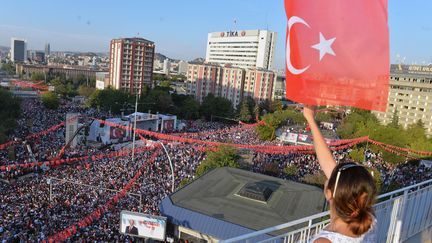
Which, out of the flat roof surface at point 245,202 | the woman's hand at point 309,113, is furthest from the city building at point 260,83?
the woman's hand at point 309,113

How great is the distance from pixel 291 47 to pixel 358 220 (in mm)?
1868

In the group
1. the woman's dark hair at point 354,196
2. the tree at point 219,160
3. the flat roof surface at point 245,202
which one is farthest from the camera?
the tree at point 219,160

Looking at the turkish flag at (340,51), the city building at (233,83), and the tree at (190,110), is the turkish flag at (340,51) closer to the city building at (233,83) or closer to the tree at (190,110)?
the tree at (190,110)

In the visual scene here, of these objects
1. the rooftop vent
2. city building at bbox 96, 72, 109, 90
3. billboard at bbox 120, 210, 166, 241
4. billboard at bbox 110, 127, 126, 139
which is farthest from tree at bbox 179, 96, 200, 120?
billboard at bbox 120, 210, 166, 241

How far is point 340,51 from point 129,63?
236ft

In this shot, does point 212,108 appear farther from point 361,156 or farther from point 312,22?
point 312,22

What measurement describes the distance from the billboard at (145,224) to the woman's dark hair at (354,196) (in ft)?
35.9

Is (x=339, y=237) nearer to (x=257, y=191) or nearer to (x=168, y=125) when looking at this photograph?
(x=257, y=191)

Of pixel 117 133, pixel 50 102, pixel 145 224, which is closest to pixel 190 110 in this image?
pixel 117 133

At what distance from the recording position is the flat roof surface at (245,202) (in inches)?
475

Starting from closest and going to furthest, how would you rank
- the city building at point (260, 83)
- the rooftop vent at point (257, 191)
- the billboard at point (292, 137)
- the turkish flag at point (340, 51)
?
the turkish flag at point (340, 51) → the rooftop vent at point (257, 191) → the billboard at point (292, 137) → the city building at point (260, 83)

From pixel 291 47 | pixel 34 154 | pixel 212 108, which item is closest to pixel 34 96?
pixel 212 108

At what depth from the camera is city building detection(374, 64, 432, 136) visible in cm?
5734

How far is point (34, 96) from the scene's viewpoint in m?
65.3
